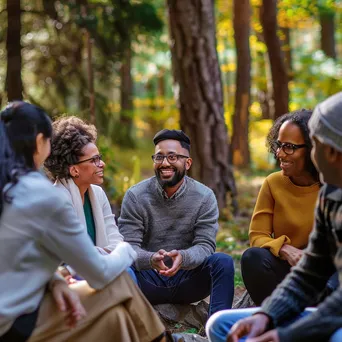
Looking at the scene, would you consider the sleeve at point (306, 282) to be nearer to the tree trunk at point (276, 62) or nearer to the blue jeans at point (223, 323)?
the blue jeans at point (223, 323)

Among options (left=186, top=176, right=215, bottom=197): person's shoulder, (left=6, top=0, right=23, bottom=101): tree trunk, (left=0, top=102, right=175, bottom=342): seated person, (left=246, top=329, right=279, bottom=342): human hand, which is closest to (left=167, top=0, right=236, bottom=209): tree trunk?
(left=6, top=0, right=23, bottom=101): tree trunk

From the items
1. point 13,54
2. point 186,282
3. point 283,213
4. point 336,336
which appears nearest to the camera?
point 336,336

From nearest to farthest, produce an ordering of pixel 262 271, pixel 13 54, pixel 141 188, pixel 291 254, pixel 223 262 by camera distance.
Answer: pixel 291 254
pixel 262 271
pixel 223 262
pixel 141 188
pixel 13 54

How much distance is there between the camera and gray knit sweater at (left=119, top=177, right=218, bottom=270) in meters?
4.93

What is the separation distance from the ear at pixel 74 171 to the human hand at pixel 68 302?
151 cm

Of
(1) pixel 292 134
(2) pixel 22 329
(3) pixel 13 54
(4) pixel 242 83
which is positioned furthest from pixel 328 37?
(2) pixel 22 329

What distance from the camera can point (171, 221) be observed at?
16.3 feet

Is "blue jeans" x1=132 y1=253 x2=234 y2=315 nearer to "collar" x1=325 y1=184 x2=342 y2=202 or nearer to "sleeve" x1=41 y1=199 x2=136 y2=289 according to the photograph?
"sleeve" x1=41 y1=199 x2=136 y2=289

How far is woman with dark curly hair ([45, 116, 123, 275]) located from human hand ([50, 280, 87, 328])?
4.50ft

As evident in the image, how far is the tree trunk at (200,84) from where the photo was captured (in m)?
8.91

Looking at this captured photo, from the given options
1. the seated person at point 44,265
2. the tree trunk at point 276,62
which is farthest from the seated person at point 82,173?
the tree trunk at point 276,62

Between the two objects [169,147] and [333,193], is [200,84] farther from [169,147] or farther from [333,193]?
[333,193]

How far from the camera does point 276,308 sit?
119 inches

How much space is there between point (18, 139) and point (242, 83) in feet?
39.9
